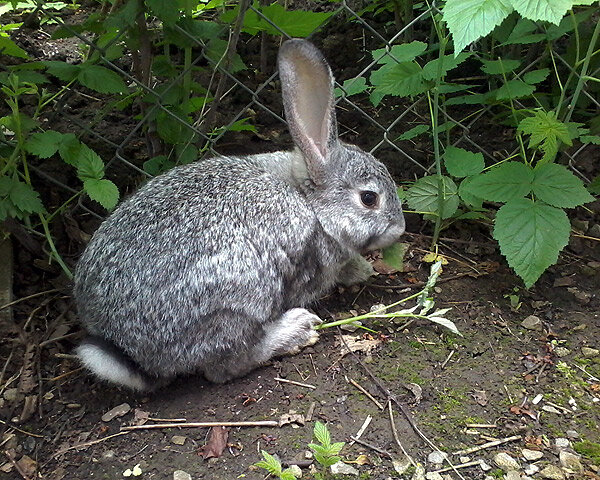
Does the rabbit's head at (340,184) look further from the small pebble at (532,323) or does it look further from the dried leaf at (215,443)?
the dried leaf at (215,443)

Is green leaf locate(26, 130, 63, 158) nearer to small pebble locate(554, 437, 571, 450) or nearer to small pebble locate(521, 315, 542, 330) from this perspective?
small pebble locate(521, 315, 542, 330)

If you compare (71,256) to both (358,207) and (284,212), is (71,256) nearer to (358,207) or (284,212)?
(284,212)

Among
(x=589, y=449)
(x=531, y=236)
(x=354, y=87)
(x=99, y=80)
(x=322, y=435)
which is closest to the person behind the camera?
(x=322, y=435)

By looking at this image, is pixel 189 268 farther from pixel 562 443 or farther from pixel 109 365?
pixel 562 443

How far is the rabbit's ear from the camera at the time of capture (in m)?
3.12

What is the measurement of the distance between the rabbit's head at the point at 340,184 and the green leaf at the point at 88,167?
3.13 ft

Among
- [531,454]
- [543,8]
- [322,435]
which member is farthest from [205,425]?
[543,8]

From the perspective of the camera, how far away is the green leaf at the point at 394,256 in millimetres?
3451

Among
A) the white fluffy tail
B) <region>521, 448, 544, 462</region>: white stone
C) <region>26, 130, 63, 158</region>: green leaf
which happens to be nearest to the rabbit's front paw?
the white fluffy tail

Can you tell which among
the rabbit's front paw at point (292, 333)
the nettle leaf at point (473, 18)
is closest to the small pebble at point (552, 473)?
the rabbit's front paw at point (292, 333)

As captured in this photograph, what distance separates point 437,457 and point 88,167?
2.04 metres

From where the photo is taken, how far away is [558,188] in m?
3.17

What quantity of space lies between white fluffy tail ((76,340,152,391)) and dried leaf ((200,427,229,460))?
42 centimetres

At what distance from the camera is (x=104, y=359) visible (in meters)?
2.83
